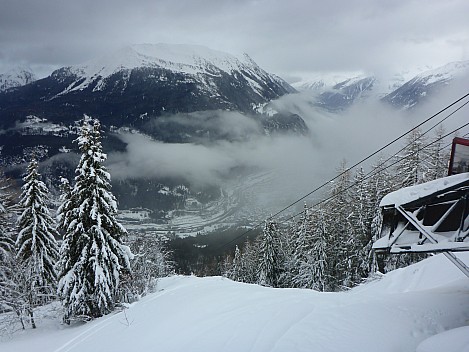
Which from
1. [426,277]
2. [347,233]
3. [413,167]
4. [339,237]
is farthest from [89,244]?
[339,237]

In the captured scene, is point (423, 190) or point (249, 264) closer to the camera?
point (423, 190)

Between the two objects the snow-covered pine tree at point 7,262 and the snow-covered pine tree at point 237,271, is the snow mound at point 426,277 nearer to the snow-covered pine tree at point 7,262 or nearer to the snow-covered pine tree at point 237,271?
the snow-covered pine tree at point 7,262

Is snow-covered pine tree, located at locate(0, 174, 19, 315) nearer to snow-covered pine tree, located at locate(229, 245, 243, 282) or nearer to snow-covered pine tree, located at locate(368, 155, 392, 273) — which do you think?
snow-covered pine tree, located at locate(368, 155, 392, 273)

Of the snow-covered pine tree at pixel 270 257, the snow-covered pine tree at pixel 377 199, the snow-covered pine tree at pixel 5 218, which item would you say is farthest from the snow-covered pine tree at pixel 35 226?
the snow-covered pine tree at pixel 377 199

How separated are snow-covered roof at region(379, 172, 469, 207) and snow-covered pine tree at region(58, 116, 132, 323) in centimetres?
1625

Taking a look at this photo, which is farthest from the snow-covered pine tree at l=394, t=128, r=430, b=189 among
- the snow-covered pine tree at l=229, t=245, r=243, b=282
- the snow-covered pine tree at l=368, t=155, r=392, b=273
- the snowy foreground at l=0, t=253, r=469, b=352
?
the snow-covered pine tree at l=229, t=245, r=243, b=282

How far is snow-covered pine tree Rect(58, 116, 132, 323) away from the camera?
1917 centimetres

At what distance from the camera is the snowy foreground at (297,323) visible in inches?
271

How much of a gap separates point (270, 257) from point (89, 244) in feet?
83.8

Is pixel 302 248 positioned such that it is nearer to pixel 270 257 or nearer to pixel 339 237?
pixel 339 237

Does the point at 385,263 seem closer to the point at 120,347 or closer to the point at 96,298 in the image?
the point at 96,298

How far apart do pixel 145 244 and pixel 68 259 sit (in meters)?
28.9

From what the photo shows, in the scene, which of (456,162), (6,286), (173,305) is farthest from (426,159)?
(6,286)

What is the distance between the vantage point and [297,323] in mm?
7930
